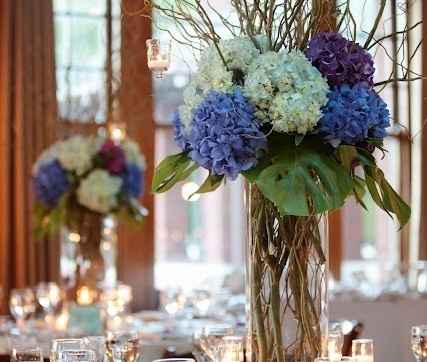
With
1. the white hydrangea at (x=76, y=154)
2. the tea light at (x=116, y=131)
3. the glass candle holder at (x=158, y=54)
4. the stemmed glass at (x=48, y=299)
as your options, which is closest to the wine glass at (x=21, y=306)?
the stemmed glass at (x=48, y=299)

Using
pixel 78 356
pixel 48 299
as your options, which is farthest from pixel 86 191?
pixel 78 356

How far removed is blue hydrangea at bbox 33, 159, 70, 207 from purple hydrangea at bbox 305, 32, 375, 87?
13.3 feet

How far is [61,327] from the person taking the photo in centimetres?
594

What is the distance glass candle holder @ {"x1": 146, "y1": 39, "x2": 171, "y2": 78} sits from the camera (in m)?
2.65

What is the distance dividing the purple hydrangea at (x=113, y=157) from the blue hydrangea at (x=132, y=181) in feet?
0.19

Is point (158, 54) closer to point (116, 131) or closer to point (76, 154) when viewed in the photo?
point (76, 154)

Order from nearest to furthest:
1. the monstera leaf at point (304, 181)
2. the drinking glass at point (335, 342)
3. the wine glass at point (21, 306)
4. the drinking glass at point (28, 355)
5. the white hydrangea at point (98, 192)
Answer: the monstera leaf at point (304, 181)
the drinking glass at point (28, 355)
the drinking glass at point (335, 342)
the wine glass at point (21, 306)
the white hydrangea at point (98, 192)

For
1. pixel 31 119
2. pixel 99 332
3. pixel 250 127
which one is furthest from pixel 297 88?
pixel 31 119

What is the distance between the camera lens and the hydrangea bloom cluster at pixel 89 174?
622cm

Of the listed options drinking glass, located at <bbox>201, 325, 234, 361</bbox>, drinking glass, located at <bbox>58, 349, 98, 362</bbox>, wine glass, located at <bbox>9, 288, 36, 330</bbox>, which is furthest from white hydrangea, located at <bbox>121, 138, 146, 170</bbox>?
drinking glass, located at <bbox>58, 349, 98, 362</bbox>

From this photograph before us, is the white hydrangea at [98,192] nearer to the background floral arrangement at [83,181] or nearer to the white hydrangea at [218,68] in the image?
the background floral arrangement at [83,181]

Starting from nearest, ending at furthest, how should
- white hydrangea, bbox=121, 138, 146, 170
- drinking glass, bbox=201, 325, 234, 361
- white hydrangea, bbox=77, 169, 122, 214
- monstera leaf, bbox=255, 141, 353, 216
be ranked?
monstera leaf, bbox=255, 141, 353, 216 → drinking glass, bbox=201, 325, 234, 361 → white hydrangea, bbox=77, 169, 122, 214 → white hydrangea, bbox=121, 138, 146, 170

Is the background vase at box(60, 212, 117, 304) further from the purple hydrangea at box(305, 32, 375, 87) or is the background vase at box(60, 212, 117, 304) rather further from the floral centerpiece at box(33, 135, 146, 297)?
the purple hydrangea at box(305, 32, 375, 87)

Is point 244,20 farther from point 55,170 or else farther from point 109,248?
point 109,248
